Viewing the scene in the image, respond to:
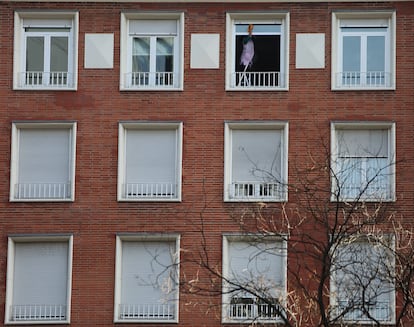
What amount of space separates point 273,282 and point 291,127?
13.3 feet

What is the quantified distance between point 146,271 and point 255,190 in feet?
11.3

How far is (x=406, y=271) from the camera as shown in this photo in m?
27.0

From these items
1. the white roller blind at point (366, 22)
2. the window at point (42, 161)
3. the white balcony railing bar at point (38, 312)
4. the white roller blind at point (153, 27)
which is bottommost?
the white balcony railing bar at point (38, 312)

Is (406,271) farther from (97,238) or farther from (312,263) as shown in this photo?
(97,238)

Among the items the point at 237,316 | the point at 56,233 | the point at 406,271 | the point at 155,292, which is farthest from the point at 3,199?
the point at 406,271

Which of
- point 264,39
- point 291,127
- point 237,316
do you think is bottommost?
point 237,316

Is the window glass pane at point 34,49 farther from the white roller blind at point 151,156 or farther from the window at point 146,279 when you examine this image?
the window at point 146,279

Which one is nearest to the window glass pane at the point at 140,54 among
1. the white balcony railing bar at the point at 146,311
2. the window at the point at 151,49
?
the window at the point at 151,49

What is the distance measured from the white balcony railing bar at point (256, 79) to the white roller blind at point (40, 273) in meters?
6.07

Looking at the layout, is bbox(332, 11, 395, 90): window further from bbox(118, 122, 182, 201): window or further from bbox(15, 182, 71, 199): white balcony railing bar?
bbox(15, 182, 71, 199): white balcony railing bar

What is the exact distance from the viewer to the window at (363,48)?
115 feet

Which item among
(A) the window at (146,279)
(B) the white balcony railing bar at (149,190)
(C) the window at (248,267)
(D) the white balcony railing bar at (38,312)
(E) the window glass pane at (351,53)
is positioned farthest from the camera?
(E) the window glass pane at (351,53)

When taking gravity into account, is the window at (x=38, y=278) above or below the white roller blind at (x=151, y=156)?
below

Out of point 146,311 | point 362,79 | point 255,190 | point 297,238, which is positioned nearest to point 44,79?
point 255,190
